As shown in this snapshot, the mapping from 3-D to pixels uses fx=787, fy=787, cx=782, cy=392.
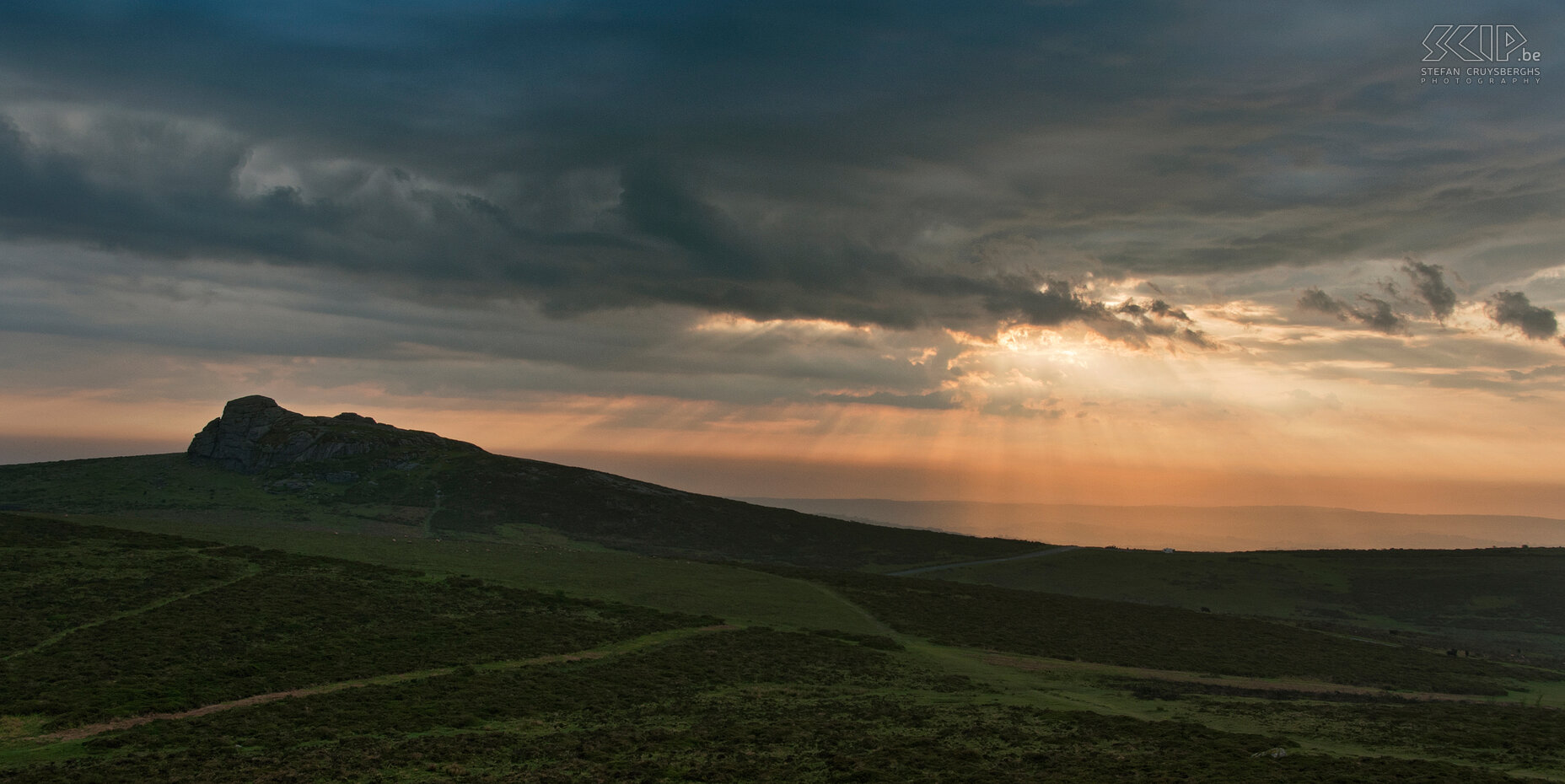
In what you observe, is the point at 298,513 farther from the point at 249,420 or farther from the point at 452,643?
the point at 452,643

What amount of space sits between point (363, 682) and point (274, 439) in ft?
389

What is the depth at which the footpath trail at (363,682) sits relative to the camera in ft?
95.4

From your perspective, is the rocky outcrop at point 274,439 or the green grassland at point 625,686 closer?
the green grassland at point 625,686

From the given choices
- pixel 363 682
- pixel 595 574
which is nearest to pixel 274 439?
pixel 595 574

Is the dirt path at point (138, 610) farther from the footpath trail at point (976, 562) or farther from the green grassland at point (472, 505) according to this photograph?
the footpath trail at point (976, 562)

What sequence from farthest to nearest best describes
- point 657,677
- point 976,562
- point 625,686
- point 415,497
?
1. point 415,497
2. point 976,562
3. point 657,677
4. point 625,686

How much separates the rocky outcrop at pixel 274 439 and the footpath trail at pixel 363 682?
10676 centimetres

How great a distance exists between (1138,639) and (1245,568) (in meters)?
61.9

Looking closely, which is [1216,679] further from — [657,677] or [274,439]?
[274,439]

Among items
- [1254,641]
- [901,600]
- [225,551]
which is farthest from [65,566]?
[1254,641]

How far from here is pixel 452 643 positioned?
1774 inches

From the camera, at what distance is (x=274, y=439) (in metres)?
135

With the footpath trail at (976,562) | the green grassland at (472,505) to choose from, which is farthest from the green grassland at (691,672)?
the green grassland at (472,505)

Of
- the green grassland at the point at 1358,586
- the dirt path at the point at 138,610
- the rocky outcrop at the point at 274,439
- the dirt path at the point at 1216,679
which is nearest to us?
the dirt path at the point at 138,610
